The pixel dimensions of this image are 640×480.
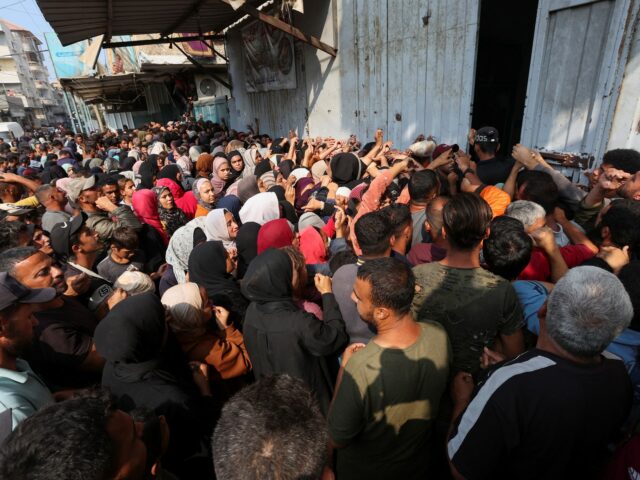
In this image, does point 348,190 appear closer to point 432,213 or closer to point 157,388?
point 432,213

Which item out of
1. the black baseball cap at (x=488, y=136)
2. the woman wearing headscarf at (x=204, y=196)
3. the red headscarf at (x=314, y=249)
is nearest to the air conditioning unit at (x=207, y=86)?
the woman wearing headscarf at (x=204, y=196)

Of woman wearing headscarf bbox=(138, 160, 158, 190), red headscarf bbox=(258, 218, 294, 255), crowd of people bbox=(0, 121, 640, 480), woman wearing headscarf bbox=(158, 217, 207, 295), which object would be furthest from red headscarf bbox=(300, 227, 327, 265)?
woman wearing headscarf bbox=(138, 160, 158, 190)

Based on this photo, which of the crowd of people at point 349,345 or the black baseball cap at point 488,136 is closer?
the crowd of people at point 349,345

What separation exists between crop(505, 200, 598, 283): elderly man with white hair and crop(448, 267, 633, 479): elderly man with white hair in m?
0.92

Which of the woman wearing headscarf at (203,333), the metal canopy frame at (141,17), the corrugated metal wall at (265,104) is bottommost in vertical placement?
the woman wearing headscarf at (203,333)

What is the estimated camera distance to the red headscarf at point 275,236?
2756 millimetres

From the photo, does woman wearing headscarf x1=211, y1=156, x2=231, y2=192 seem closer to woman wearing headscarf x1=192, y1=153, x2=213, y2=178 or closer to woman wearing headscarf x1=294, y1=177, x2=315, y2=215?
woman wearing headscarf x1=192, y1=153, x2=213, y2=178

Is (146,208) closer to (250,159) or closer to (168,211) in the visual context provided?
(168,211)

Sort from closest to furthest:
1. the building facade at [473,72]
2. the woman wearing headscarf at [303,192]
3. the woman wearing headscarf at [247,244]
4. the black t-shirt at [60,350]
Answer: the black t-shirt at [60,350], the woman wearing headscarf at [247,244], the building facade at [473,72], the woman wearing headscarf at [303,192]

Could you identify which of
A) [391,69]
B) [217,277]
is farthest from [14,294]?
[391,69]

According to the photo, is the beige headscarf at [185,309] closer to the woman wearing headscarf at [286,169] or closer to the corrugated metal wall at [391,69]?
the woman wearing headscarf at [286,169]

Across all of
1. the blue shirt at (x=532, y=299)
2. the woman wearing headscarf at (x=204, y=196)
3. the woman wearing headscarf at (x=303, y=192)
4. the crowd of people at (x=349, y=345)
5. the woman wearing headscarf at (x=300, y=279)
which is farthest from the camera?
the woman wearing headscarf at (x=204, y=196)

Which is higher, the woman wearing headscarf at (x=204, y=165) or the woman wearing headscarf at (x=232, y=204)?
the woman wearing headscarf at (x=204, y=165)

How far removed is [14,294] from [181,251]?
1.66 meters
